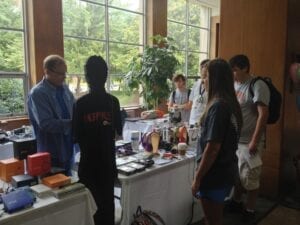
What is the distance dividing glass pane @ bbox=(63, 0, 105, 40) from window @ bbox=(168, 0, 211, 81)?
72.9 inches

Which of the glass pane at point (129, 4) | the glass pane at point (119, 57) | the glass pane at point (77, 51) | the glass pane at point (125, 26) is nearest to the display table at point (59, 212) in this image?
the glass pane at point (77, 51)

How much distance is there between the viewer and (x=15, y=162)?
1765 millimetres

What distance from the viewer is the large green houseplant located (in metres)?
4.98

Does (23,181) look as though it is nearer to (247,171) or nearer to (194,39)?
(247,171)

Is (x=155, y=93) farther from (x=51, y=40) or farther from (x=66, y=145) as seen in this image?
(x=66, y=145)

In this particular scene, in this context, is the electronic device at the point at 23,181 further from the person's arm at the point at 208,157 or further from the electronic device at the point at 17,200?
the person's arm at the point at 208,157

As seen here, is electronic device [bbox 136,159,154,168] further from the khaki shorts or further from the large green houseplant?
the large green houseplant

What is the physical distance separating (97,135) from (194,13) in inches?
247

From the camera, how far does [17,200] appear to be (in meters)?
1.44

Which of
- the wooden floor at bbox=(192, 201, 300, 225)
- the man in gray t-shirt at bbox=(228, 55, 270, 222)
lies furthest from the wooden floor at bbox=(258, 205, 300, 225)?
the man in gray t-shirt at bbox=(228, 55, 270, 222)

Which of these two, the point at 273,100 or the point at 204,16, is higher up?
the point at 204,16

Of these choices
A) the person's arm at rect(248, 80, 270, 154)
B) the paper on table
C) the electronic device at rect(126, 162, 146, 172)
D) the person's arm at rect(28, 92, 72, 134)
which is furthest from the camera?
the paper on table

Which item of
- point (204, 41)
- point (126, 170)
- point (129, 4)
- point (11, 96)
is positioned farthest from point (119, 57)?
point (126, 170)

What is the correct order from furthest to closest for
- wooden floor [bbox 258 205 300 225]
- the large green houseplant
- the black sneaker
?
A: the large green houseplant < the black sneaker < wooden floor [bbox 258 205 300 225]
